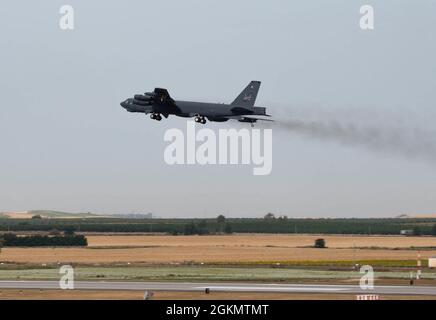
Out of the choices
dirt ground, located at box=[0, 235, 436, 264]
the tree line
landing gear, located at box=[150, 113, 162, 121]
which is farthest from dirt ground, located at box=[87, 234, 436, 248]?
landing gear, located at box=[150, 113, 162, 121]

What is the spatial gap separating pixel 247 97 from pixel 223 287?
31.3 meters

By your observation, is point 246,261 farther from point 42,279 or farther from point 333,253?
point 42,279

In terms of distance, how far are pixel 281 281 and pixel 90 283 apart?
16.3 metres

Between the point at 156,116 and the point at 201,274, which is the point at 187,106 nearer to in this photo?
the point at 156,116

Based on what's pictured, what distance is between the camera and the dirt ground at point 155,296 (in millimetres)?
72438

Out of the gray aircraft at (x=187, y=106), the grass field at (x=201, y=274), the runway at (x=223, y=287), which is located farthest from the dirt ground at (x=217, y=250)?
the runway at (x=223, y=287)

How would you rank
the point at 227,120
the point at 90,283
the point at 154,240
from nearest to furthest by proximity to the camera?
the point at 90,283 → the point at 227,120 → the point at 154,240

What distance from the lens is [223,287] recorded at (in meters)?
81.0

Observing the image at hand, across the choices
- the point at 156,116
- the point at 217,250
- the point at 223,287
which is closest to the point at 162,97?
the point at 156,116

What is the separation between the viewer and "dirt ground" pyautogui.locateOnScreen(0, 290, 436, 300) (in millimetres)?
72438

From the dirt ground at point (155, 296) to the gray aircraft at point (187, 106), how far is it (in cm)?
3055

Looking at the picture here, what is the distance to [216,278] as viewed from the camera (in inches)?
3580

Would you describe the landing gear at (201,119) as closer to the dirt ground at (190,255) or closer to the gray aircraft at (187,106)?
the gray aircraft at (187,106)
